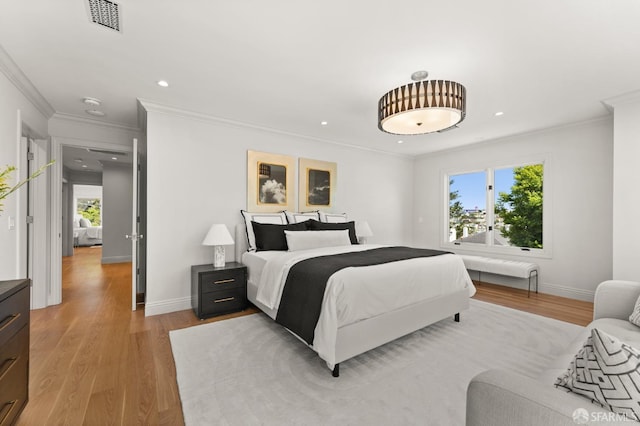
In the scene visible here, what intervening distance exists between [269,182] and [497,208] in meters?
4.18

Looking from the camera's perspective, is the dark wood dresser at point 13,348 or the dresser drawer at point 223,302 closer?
the dark wood dresser at point 13,348

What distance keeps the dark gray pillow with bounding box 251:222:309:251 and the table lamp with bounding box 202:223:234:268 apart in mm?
364

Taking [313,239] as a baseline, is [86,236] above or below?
below

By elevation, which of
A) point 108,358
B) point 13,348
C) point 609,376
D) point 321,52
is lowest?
point 108,358

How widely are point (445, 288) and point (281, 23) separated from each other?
2.90 metres

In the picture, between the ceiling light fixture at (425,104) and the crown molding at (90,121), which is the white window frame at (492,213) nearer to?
the ceiling light fixture at (425,104)

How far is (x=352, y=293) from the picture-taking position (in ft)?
7.30

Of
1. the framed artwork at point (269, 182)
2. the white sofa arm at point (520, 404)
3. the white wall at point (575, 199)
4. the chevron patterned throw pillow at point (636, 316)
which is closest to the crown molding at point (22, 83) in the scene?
the framed artwork at point (269, 182)

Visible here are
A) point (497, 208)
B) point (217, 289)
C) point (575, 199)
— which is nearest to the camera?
point (217, 289)

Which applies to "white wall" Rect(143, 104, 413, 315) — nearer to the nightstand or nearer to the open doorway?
the nightstand

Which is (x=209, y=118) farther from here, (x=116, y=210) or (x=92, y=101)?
(x=116, y=210)

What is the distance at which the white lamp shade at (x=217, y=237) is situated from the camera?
3.43m

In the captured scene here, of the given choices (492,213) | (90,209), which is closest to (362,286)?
(492,213)

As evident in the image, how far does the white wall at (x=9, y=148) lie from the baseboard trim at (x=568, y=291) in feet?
22.0
